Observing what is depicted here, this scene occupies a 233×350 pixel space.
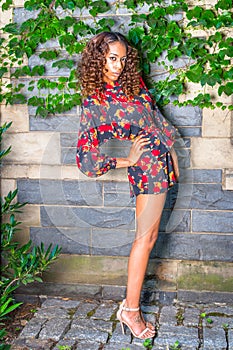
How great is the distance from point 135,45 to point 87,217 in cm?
128

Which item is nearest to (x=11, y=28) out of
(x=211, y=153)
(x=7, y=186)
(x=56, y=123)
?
(x=56, y=123)

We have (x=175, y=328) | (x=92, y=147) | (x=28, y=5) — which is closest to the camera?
(x=92, y=147)

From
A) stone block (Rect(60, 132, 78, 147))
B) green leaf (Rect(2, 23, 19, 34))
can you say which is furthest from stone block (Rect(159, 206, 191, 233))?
green leaf (Rect(2, 23, 19, 34))

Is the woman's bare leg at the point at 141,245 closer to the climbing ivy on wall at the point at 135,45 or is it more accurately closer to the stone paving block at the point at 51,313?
the stone paving block at the point at 51,313

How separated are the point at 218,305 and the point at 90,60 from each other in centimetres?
193

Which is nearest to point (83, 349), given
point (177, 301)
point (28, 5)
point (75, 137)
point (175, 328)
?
point (175, 328)

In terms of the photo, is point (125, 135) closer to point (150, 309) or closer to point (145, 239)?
point (145, 239)

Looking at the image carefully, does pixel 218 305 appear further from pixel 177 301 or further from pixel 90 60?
pixel 90 60

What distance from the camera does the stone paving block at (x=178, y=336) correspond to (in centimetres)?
286

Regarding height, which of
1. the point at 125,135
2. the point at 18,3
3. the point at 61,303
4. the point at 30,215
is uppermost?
the point at 18,3

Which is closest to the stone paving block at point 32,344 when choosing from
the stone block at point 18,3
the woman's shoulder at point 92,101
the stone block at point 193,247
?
the stone block at point 193,247

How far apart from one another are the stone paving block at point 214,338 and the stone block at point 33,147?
1.57 metres

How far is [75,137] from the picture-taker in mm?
3418

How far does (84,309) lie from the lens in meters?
3.35
